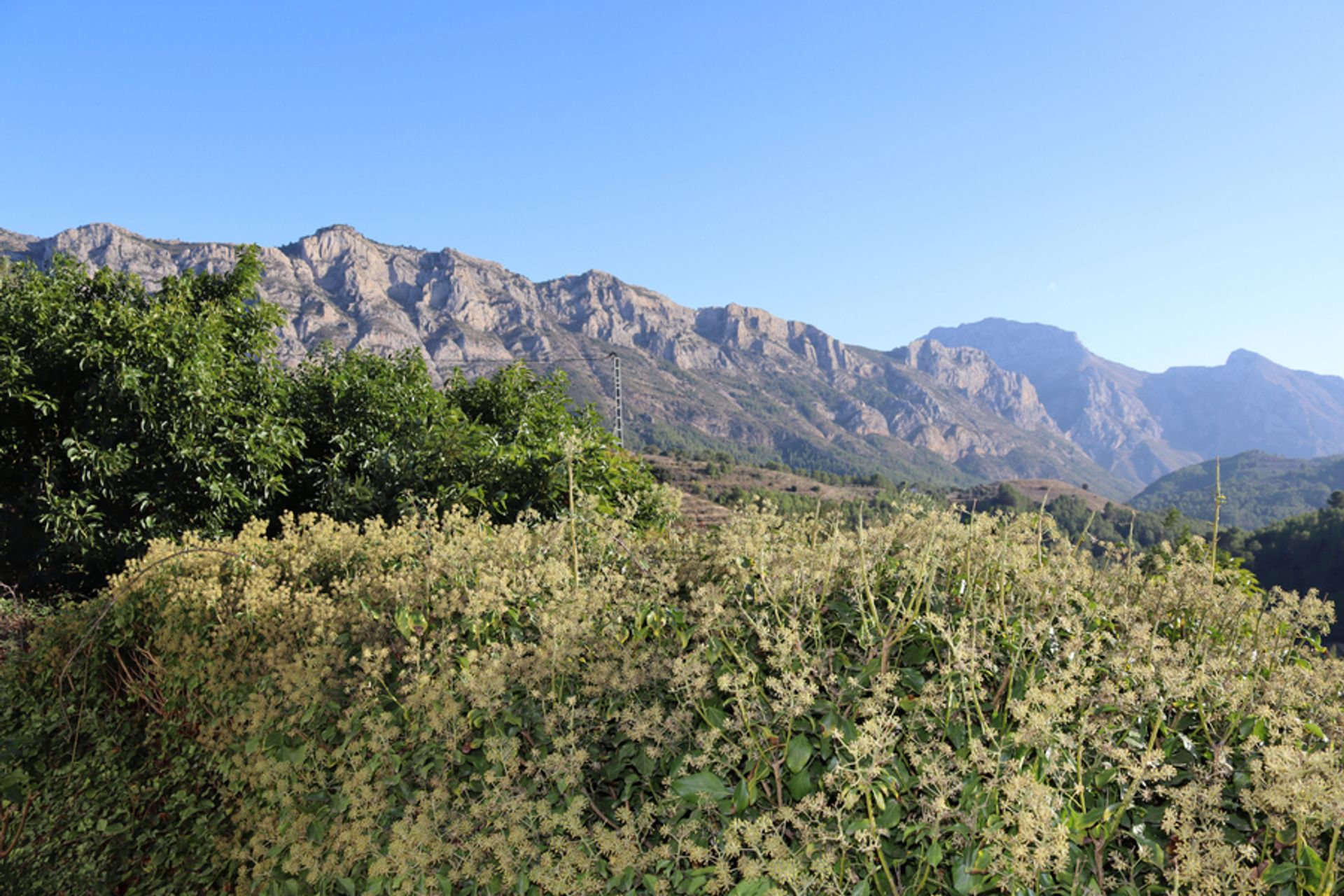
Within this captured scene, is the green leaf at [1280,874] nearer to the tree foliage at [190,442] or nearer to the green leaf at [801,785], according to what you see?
the green leaf at [801,785]

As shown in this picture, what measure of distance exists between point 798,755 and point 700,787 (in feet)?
0.97

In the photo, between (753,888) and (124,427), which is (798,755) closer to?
(753,888)

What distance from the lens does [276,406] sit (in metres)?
8.64

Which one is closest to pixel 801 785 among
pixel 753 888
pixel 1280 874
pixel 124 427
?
pixel 753 888

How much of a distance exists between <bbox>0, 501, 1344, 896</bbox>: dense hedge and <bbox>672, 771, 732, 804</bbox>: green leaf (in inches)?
1.0

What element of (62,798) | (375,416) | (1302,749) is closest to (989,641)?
(1302,749)

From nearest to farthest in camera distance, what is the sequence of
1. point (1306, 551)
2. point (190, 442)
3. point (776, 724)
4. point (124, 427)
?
1. point (776, 724)
2. point (190, 442)
3. point (124, 427)
4. point (1306, 551)

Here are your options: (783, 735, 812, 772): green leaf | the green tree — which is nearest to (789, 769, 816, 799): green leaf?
(783, 735, 812, 772): green leaf

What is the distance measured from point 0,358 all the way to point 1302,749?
11.0 metres

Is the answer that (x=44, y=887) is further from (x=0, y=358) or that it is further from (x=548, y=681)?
(x=0, y=358)

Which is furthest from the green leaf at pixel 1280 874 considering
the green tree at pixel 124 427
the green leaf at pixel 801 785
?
the green tree at pixel 124 427

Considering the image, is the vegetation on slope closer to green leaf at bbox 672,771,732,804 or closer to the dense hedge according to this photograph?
the dense hedge

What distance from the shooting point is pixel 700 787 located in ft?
6.49

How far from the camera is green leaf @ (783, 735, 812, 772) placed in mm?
1993
